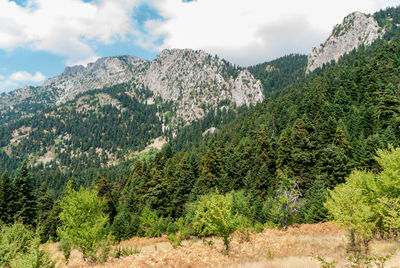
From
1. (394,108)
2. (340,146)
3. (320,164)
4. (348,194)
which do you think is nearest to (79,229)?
(348,194)

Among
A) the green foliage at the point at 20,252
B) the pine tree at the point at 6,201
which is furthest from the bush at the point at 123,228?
the green foliage at the point at 20,252

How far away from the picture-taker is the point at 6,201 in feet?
151

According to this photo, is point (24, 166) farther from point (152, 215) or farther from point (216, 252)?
point (216, 252)

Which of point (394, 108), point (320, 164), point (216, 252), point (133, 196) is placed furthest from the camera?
point (133, 196)

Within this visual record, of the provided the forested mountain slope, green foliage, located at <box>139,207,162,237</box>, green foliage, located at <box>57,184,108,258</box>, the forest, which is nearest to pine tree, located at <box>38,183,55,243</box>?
the forest

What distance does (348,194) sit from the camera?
14336mm

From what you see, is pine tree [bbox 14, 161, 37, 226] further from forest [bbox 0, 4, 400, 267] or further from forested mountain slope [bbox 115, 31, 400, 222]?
forested mountain slope [bbox 115, 31, 400, 222]

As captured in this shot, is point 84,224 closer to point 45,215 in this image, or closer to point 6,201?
point 6,201

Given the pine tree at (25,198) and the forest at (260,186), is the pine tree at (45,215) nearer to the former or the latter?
the forest at (260,186)

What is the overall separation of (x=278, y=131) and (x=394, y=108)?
32658 mm

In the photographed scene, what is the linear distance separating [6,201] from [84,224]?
38.0 meters

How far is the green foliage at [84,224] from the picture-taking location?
2098 centimetres

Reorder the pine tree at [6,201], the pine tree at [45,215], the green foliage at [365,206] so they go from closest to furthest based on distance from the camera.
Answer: the green foliage at [365,206], the pine tree at [6,201], the pine tree at [45,215]

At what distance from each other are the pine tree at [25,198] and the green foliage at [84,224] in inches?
1259
